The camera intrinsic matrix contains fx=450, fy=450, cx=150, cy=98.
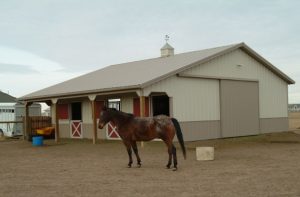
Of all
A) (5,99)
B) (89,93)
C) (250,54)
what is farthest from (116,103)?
(5,99)

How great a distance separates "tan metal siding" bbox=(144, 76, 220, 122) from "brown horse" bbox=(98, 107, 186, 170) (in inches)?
231

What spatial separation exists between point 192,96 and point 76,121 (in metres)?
8.46

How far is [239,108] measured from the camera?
22688 millimetres

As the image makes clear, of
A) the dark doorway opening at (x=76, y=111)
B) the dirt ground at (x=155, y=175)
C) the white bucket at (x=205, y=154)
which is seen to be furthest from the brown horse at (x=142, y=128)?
the dark doorway opening at (x=76, y=111)

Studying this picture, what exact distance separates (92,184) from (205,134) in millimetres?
12193

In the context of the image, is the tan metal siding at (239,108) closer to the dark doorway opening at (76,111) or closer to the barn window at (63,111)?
the dark doorway opening at (76,111)

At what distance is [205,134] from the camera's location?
21016 mm

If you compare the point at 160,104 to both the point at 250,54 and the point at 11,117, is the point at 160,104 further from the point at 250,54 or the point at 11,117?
the point at 11,117

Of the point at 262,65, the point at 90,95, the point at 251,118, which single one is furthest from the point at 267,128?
the point at 90,95

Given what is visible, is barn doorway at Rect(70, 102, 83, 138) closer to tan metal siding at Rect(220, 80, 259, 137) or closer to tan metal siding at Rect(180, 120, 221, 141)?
tan metal siding at Rect(180, 120, 221, 141)

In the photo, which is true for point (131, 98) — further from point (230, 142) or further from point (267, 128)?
point (267, 128)

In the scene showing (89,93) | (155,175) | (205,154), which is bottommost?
(155,175)

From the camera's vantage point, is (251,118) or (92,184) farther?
(251,118)

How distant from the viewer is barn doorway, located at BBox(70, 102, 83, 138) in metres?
26.0
